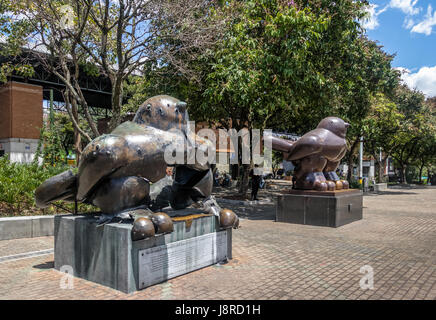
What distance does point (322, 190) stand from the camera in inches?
416

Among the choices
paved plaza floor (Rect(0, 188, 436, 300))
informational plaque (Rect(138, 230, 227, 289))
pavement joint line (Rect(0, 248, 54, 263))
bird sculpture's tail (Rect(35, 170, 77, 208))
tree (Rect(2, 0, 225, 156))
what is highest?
tree (Rect(2, 0, 225, 156))

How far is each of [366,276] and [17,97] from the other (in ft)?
81.6

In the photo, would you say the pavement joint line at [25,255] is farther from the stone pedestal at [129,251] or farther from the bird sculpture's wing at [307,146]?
the bird sculpture's wing at [307,146]

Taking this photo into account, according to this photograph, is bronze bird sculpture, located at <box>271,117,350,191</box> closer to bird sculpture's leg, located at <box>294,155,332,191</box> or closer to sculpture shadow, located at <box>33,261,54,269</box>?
bird sculpture's leg, located at <box>294,155,332,191</box>

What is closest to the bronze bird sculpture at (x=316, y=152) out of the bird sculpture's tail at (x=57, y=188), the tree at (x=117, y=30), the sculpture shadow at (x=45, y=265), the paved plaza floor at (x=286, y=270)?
the paved plaza floor at (x=286, y=270)

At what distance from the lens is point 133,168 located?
494 centimetres

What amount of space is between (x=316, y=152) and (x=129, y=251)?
729cm

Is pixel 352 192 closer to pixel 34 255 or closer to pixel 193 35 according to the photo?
pixel 193 35

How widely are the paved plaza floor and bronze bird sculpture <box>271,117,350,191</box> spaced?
2.02 meters

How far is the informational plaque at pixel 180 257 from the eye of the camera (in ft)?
15.5

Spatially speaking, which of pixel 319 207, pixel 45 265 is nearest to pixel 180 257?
pixel 45 265

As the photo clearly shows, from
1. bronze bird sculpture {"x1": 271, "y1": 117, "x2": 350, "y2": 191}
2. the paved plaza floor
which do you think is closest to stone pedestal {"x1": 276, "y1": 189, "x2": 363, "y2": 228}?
bronze bird sculpture {"x1": 271, "y1": 117, "x2": 350, "y2": 191}

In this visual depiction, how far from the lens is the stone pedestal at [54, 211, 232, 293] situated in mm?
4582
